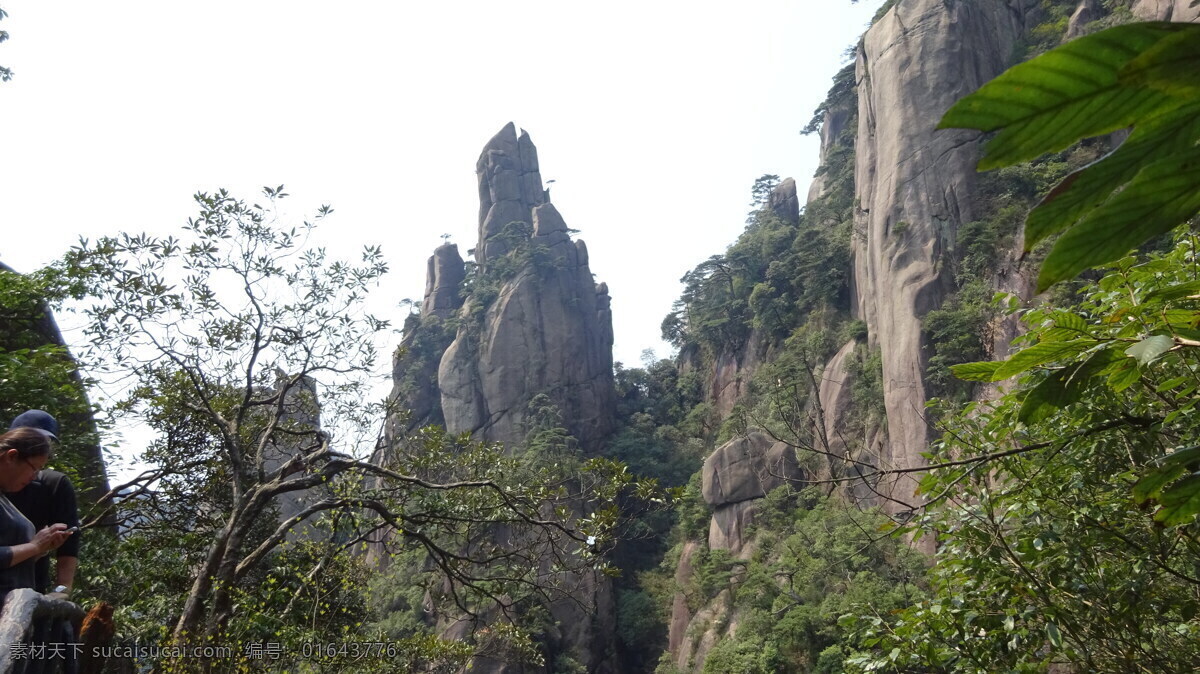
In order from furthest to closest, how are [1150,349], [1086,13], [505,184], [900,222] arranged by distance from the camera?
[505,184] < [1086,13] < [900,222] < [1150,349]

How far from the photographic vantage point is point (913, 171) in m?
19.5

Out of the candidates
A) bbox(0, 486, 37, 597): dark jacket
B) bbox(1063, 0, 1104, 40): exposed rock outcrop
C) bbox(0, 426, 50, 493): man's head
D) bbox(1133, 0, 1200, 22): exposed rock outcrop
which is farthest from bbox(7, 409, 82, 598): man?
bbox(1063, 0, 1104, 40): exposed rock outcrop

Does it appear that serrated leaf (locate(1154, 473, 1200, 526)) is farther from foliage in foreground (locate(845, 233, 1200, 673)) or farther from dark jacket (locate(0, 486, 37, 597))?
dark jacket (locate(0, 486, 37, 597))

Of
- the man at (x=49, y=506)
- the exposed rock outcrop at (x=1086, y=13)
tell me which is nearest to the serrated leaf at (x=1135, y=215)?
the man at (x=49, y=506)

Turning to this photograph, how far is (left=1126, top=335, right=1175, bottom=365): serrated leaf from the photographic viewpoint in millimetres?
700

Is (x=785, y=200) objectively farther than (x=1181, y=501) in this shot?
Yes

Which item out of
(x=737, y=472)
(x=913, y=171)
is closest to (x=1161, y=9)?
(x=913, y=171)

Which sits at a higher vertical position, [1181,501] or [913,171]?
[913,171]

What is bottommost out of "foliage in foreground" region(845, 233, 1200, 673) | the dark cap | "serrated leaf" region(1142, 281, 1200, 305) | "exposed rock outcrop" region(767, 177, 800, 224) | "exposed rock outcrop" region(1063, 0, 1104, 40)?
"foliage in foreground" region(845, 233, 1200, 673)

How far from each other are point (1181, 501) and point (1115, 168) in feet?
1.35

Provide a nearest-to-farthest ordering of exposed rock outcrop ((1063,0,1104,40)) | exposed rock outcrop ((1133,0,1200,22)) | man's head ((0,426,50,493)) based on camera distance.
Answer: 1. man's head ((0,426,50,493))
2. exposed rock outcrop ((1133,0,1200,22))
3. exposed rock outcrop ((1063,0,1104,40))

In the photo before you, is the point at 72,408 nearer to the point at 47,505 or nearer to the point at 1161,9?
the point at 47,505

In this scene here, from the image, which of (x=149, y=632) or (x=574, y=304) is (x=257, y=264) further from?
(x=574, y=304)

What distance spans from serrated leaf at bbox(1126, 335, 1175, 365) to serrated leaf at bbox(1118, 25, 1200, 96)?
0.40m
